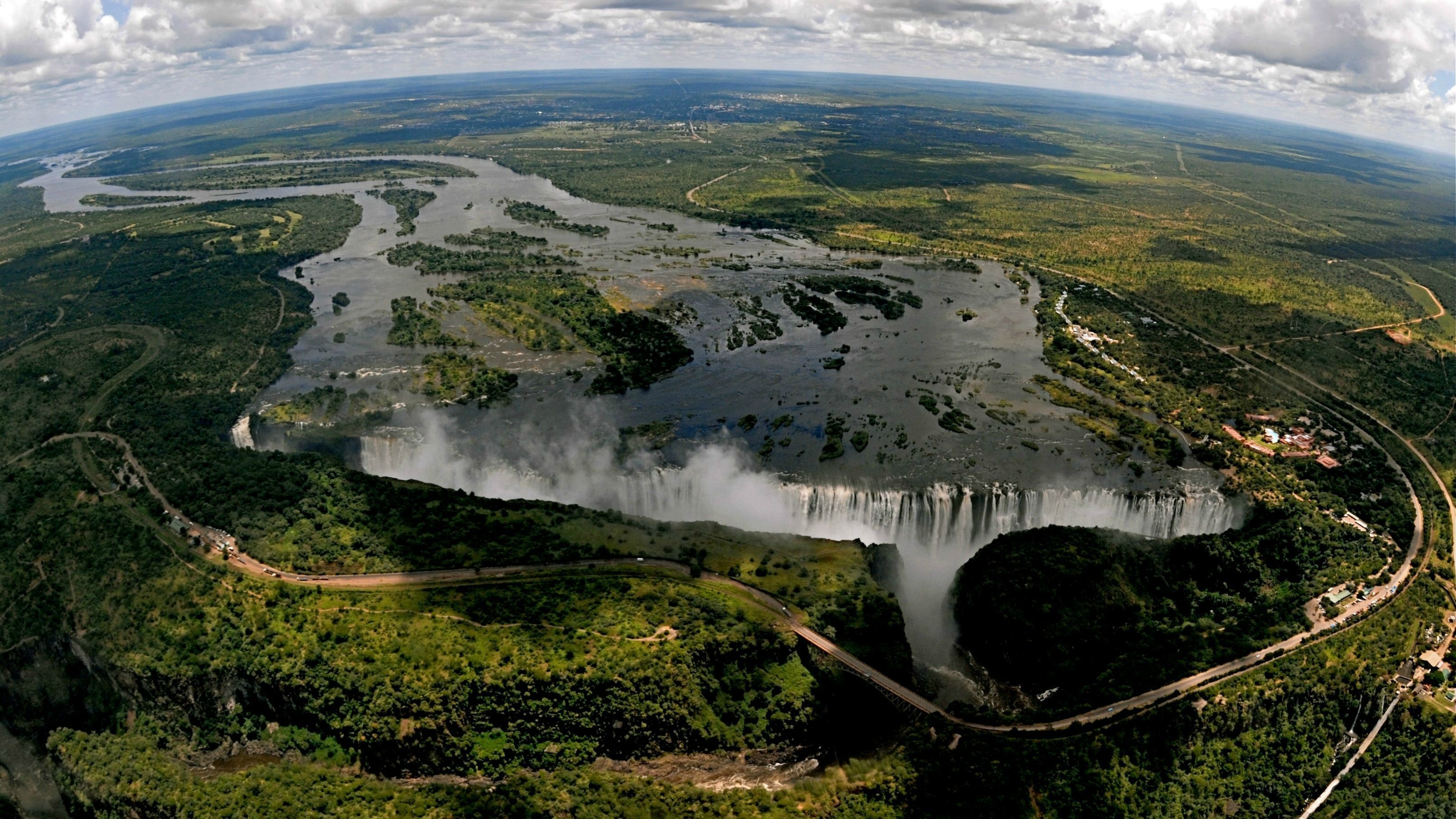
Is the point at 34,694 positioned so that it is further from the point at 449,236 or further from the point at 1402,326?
the point at 1402,326

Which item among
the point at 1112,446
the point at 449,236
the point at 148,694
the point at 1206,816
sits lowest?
the point at 1206,816

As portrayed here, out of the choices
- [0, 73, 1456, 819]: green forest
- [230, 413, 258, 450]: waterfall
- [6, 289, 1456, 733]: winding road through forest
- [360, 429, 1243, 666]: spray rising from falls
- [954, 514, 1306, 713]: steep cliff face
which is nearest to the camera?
[0, 73, 1456, 819]: green forest

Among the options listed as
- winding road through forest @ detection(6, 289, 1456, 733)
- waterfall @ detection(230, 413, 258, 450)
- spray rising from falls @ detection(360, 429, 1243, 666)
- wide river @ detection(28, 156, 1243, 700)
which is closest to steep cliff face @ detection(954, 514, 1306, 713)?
winding road through forest @ detection(6, 289, 1456, 733)

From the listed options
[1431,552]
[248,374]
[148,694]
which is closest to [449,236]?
[248,374]

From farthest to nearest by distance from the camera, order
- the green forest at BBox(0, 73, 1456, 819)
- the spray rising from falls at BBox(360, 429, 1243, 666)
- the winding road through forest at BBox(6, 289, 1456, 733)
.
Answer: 1. the spray rising from falls at BBox(360, 429, 1243, 666)
2. the winding road through forest at BBox(6, 289, 1456, 733)
3. the green forest at BBox(0, 73, 1456, 819)

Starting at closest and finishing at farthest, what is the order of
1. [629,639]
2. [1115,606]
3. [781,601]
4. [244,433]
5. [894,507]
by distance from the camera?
[629,639] → [781,601] → [1115,606] → [894,507] → [244,433]

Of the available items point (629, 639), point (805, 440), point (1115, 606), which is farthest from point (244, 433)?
point (1115, 606)

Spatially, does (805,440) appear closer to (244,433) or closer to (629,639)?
(629,639)

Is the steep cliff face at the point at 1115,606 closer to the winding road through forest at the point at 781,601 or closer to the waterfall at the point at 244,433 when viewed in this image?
the winding road through forest at the point at 781,601

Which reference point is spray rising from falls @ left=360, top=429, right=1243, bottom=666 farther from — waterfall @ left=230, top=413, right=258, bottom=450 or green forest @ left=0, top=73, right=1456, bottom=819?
waterfall @ left=230, top=413, right=258, bottom=450
